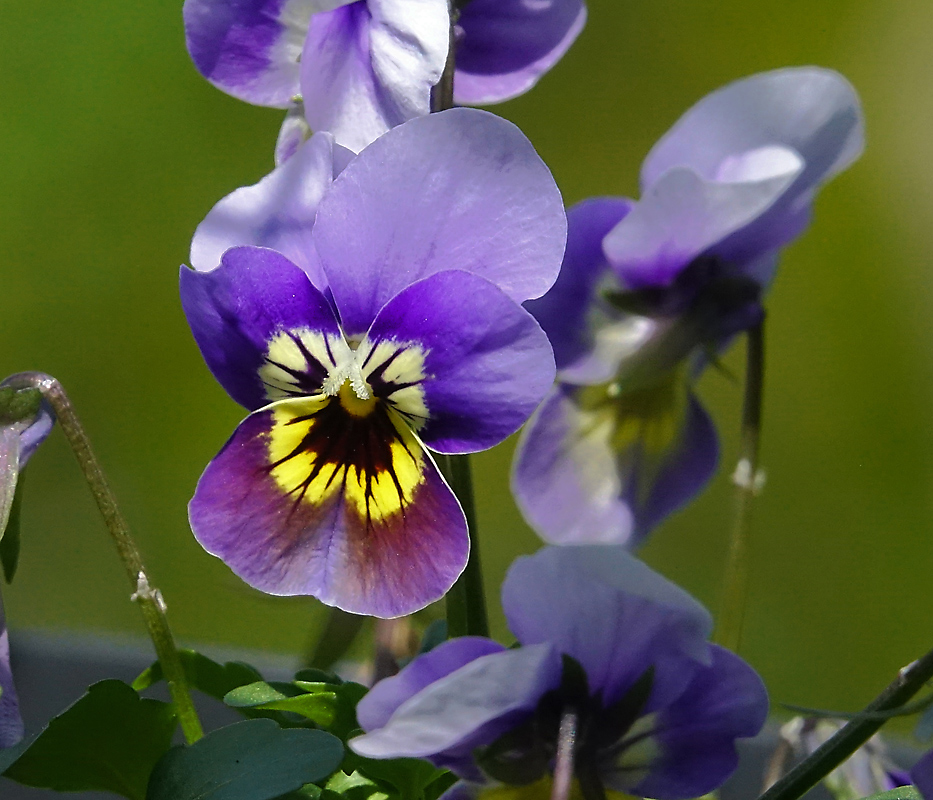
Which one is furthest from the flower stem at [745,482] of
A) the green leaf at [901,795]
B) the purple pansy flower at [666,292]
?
the green leaf at [901,795]

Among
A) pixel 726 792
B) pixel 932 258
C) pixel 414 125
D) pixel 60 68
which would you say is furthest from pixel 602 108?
pixel 414 125

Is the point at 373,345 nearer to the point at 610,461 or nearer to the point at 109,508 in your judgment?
the point at 109,508

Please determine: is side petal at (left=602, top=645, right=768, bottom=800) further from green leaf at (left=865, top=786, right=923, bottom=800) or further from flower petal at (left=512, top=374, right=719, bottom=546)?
flower petal at (left=512, top=374, right=719, bottom=546)


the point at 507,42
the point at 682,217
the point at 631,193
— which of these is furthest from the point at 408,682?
the point at 631,193

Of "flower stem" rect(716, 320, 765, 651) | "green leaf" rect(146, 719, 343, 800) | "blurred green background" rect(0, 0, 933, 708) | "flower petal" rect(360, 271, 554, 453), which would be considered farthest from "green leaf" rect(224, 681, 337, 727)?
"blurred green background" rect(0, 0, 933, 708)

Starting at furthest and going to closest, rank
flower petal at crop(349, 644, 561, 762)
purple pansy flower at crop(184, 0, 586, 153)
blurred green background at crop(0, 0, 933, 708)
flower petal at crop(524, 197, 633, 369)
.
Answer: blurred green background at crop(0, 0, 933, 708)
flower petal at crop(524, 197, 633, 369)
purple pansy flower at crop(184, 0, 586, 153)
flower petal at crop(349, 644, 561, 762)

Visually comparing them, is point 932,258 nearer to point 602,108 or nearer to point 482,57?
point 602,108
